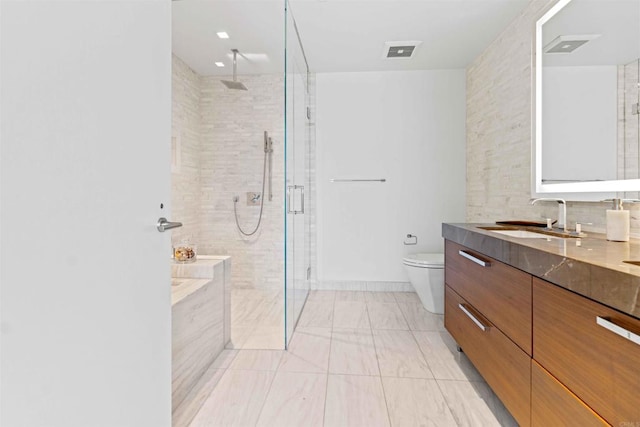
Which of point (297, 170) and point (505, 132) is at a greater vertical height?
point (505, 132)

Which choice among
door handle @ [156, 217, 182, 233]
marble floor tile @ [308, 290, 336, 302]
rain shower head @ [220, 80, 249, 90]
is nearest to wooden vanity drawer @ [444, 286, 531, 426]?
door handle @ [156, 217, 182, 233]

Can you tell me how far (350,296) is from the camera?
3.41 m

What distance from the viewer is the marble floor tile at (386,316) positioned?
262 cm

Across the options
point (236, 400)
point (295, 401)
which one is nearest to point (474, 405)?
point (295, 401)

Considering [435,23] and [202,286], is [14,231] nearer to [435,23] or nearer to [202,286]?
[202,286]

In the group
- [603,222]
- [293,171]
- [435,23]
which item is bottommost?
[603,222]

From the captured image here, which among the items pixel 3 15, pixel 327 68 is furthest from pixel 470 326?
pixel 327 68

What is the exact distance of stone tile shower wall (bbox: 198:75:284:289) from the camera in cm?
366

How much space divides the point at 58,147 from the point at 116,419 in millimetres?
687

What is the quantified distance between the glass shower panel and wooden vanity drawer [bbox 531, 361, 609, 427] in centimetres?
147

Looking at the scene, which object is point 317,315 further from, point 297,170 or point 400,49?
point 400,49

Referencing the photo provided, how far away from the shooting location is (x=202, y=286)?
1899mm

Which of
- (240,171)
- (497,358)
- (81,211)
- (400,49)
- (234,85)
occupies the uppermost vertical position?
(400,49)

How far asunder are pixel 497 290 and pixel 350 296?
2.05 m
